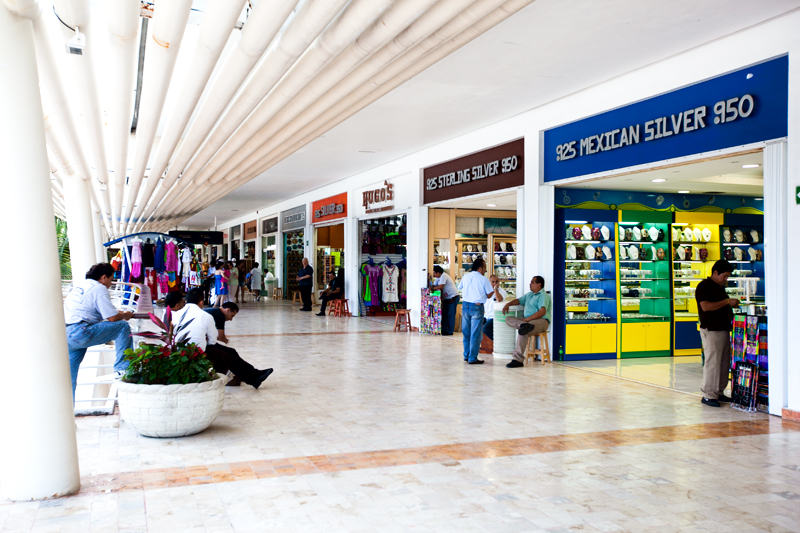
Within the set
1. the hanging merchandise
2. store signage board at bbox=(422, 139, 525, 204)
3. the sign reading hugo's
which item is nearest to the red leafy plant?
store signage board at bbox=(422, 139, 525, 204)

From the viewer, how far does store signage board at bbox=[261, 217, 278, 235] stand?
24.6 m

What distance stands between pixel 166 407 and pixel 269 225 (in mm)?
21172

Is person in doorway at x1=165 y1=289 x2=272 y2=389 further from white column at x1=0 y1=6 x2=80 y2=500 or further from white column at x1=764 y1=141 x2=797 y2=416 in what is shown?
white column at x1=764 y1=141 x2=797 y2=416

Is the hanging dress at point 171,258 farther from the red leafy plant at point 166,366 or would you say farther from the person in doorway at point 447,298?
the red leafy plant at point 166,366

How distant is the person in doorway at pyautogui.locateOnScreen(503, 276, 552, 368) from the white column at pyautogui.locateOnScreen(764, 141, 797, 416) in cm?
329

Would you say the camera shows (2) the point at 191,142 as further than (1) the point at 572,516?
Yes

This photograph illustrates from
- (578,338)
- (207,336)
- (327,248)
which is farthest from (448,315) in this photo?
(327,248)

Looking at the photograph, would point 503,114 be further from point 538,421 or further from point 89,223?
point 89,223

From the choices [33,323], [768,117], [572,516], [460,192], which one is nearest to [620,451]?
[572,516]

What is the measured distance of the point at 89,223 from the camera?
29.8 ft

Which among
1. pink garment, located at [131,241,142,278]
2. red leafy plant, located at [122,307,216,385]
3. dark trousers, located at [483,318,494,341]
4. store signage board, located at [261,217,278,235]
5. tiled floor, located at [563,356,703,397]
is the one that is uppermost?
store signage board, located at [261,217,278,235]

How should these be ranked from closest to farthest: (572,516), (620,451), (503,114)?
(572,516), (620,451), (503,114)

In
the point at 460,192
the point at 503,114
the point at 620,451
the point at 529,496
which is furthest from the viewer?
the point at 460,192

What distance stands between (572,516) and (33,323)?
3214 millimetres
